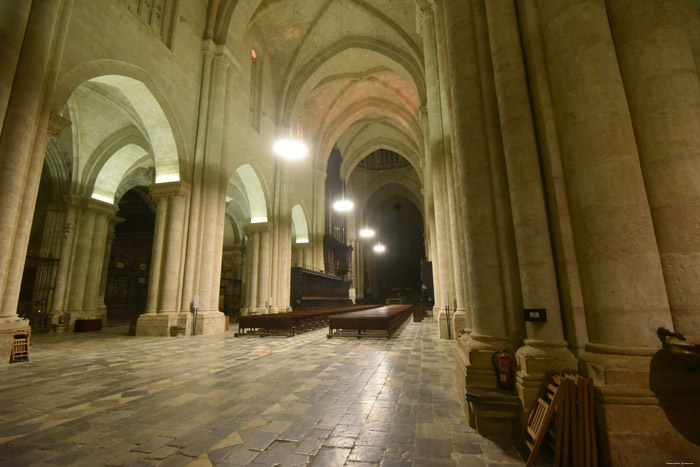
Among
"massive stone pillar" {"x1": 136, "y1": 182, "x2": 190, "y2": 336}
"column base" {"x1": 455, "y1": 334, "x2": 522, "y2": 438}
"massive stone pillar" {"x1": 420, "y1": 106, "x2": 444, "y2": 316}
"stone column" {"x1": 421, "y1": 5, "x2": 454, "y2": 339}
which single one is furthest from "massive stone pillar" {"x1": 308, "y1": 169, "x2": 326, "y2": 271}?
"column base" {"x1": 455, "y1": 334, "x2": 522, "y2": 438}

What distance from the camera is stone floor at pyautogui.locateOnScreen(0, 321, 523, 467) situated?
2.04 m

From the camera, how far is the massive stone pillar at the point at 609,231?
194 centimetres

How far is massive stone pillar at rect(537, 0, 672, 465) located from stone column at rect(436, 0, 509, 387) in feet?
2.30

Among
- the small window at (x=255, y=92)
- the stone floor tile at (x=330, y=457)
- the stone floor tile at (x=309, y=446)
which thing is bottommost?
the stone floor tile at (x=330, y=457)

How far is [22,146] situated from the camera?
5355 millimetres

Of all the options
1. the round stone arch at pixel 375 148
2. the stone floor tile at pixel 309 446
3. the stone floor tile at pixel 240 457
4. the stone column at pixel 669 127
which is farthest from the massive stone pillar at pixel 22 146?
the round stone arch at pixel 375 148

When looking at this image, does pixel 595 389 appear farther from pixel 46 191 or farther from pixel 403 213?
pixel 403 213

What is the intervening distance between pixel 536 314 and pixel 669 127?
162 cm

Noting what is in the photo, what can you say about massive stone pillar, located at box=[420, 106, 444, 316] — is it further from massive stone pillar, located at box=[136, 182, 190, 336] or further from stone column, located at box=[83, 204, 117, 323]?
stone column, located at box=[83, 204, 117, 323]

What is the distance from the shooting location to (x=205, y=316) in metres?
9.70

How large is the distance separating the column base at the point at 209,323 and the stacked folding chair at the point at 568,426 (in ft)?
30.5

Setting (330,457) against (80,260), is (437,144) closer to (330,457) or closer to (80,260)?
(330,457)

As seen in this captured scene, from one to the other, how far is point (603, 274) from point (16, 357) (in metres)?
7.97

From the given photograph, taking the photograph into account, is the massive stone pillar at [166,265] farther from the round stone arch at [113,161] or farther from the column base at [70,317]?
the column base at [70,317]
